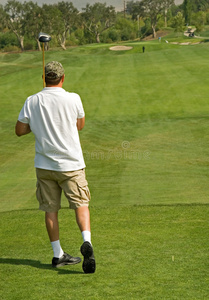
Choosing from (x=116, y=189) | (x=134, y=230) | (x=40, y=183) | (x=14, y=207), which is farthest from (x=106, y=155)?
(x=40, y=183)

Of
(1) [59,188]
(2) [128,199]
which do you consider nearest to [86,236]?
(1) [59,188]

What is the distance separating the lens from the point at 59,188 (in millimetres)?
5441

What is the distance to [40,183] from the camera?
5.37 meters

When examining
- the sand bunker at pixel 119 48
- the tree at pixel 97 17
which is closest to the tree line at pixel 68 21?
the tree at pixel 97 17

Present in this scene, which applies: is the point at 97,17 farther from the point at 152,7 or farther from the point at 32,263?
the point at 32,263

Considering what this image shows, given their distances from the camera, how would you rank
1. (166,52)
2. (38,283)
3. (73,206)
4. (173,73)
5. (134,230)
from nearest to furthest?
(38,283) < (73,206) < (134,230) < (173,73) < (166,52)

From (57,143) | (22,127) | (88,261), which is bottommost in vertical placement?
(88,261)

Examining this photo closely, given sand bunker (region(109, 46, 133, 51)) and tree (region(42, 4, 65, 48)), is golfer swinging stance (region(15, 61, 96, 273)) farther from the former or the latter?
tree (region(42, 4, 65, 48))

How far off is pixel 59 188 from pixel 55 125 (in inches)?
27.8

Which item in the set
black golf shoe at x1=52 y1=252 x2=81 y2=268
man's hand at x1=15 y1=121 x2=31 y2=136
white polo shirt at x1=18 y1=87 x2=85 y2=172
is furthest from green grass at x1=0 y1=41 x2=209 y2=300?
man's hand at x1=15 y1=121 x2=31 y2=136

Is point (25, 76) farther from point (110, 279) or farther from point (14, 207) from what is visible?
point (110, 279)

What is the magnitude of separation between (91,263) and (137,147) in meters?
11.7

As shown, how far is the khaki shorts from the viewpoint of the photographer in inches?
207

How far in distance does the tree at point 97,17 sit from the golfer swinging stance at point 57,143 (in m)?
120
